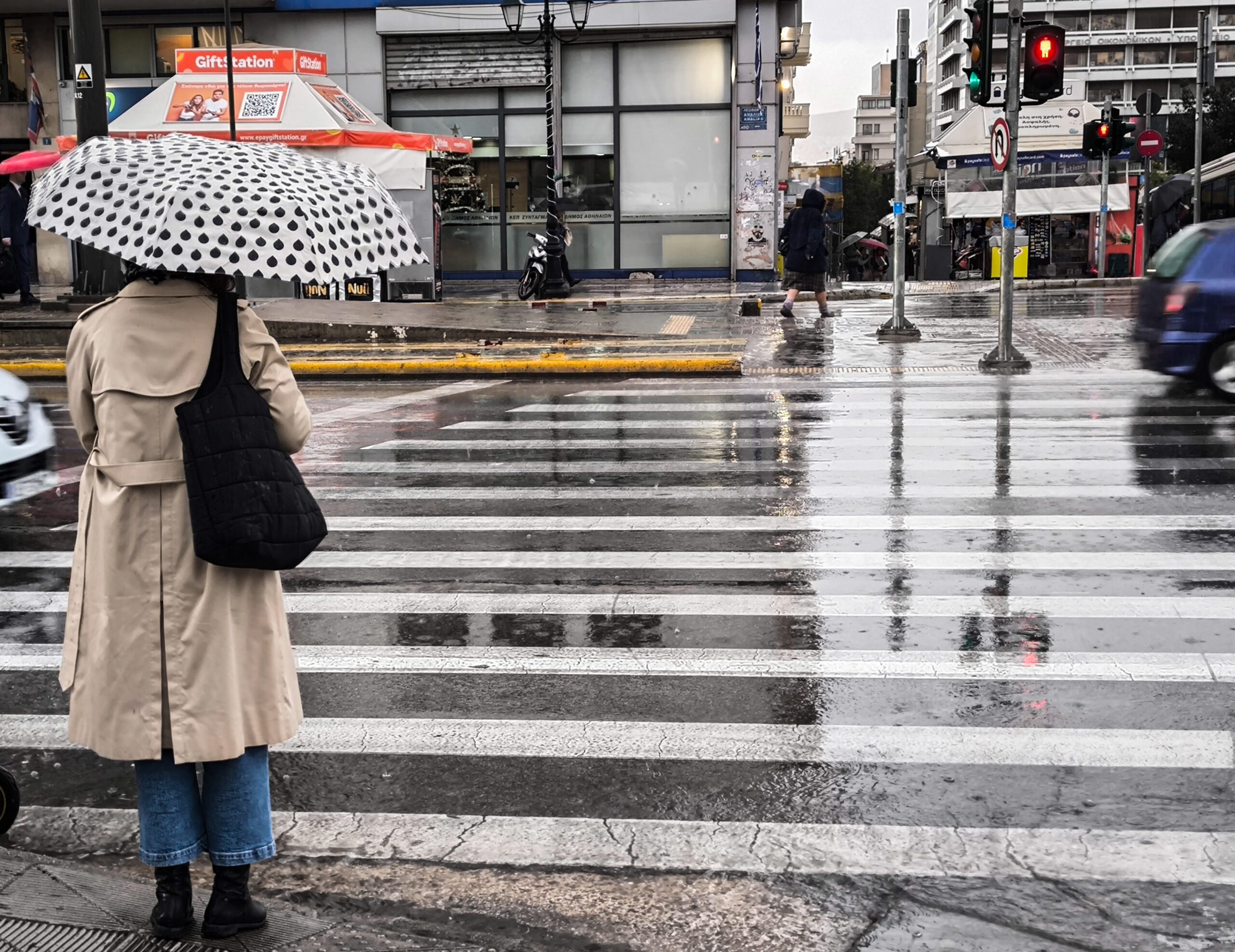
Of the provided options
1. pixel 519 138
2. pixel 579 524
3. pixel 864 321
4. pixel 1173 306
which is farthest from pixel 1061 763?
pixel 519 138

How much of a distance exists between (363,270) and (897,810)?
2236 millimetres

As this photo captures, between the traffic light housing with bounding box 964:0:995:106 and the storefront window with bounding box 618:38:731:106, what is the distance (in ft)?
49.4

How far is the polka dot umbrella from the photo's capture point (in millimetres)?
3227

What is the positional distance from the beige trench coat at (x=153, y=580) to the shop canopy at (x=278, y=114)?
822 inches

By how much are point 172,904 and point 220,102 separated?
2449cm

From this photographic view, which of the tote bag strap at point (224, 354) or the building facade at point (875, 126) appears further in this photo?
the building facade at point (875, 126)

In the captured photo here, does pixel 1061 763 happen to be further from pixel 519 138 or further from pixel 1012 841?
pixel 519 138

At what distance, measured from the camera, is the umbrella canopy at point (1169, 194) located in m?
38.9

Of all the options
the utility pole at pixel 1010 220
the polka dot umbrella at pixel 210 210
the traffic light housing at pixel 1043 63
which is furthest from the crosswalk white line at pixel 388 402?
the polka dot umbrella at pixel 210 210

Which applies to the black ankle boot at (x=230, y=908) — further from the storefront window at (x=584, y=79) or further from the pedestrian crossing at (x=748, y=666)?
the storefront window at (x=584, y=79)

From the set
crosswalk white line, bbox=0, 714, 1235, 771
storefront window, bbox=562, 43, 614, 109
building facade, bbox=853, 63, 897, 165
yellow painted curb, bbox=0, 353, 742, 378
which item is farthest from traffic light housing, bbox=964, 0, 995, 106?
building facade, bbox=853, 63, 897, 165

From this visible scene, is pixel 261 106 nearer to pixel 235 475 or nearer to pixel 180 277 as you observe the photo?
pixel 180 277

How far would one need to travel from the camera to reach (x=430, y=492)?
933cm

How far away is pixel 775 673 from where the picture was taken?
554 centimetres
